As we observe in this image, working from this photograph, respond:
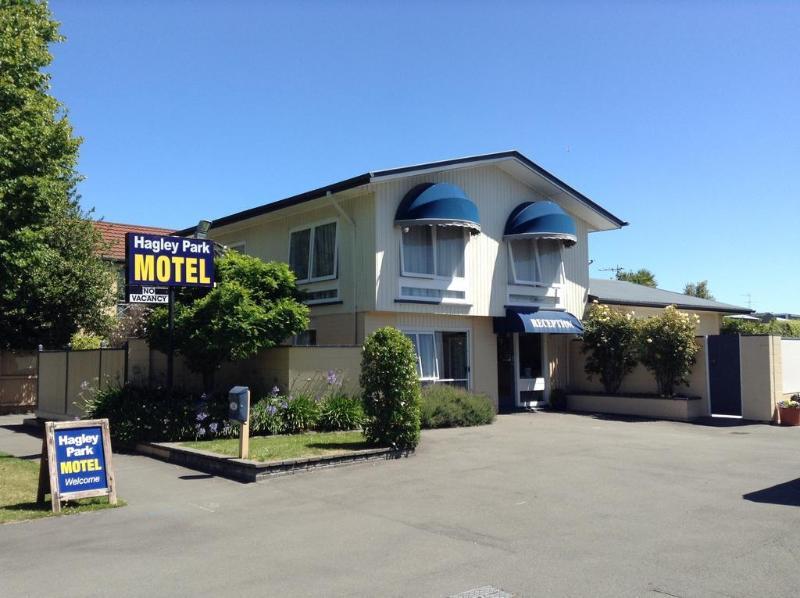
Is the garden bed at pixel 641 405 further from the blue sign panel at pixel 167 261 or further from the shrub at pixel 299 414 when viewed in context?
the blue sign panel at pixel 167 261

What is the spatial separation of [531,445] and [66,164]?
1150cm

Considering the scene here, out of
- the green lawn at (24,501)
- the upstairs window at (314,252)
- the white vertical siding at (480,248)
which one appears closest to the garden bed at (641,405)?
the white vertical siding at (480,248)

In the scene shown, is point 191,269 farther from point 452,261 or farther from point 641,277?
point 641,277

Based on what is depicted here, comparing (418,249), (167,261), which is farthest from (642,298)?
(167,261)

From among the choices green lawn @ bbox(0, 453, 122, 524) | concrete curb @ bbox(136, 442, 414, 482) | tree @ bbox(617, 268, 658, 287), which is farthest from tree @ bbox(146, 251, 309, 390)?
tree @ bbox(617, 268, 658, 287)

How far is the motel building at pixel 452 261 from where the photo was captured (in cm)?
1856

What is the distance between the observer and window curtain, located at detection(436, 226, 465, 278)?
770 inches

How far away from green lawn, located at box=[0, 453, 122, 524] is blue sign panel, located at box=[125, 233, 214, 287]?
155 inches

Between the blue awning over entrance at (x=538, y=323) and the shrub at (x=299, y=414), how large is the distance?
284 inches

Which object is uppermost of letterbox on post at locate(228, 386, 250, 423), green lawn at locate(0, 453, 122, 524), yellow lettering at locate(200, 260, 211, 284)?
yellow lettering at locate(200, 260, 211, 284)

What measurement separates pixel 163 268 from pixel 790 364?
54.8ft

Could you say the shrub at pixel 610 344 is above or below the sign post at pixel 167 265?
below

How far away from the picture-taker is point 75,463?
384 inches

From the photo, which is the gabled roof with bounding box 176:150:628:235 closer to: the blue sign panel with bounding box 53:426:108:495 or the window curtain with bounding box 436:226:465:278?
the window curtain with bounding box 436:226:465:278
